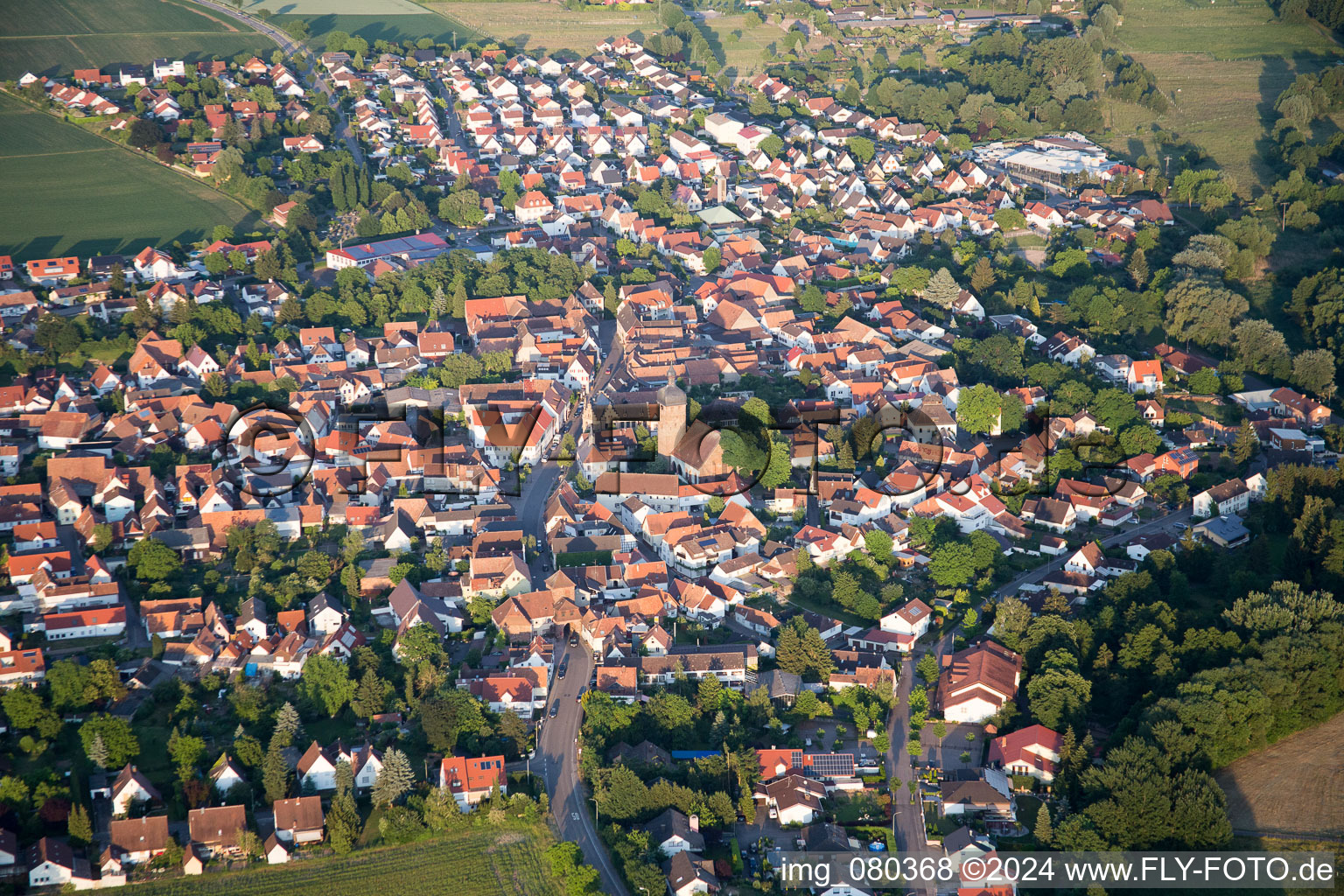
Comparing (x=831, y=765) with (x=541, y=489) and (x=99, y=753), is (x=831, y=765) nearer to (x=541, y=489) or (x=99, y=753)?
(x=541, y=489)

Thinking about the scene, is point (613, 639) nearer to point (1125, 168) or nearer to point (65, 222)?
point (65, 222)

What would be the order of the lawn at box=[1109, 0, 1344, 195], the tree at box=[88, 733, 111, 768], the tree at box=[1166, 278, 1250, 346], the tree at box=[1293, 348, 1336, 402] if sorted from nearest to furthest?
the tree at box=[88, 733, 111, 768]
the tree at box=[1293, 348, 1336, 402]
the tree at box=[1166, 278, 1250, 346]
the lawn at box=[1109, 0, 1344, 195]

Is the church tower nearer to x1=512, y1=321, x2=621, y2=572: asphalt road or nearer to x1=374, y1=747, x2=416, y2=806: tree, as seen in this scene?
x1=512, y1=321, x2=621, y2=572: asphalt road

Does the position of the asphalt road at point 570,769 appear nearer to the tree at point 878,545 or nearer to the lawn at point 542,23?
the tree at point 878,545

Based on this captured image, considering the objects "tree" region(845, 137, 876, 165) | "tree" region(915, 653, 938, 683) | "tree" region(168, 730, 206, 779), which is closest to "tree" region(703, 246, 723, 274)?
"tree" region(845, 137, 876, 165)

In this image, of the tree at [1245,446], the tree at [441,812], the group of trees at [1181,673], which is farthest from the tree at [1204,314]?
the tree at [441,812]

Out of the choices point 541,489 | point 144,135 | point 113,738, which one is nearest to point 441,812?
point 113,738
